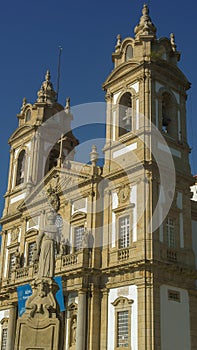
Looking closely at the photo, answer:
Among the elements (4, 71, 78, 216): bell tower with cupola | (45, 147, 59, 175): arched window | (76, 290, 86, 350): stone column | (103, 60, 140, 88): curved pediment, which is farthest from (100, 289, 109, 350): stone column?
(45, 147, 59, 175): arched window

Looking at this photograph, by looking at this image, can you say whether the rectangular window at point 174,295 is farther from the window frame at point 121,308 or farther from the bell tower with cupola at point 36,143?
the bell tower with cupola at point 36,143

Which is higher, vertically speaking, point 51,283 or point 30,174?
point 30,174

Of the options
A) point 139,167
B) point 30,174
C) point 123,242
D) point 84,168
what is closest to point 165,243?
point 123,242

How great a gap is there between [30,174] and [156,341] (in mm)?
16297

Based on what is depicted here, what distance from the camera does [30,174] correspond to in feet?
116

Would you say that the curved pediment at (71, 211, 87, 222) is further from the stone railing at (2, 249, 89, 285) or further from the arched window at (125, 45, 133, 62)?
the arched window at (125, 45, 133, 62)

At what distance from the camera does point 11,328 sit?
1182 inches

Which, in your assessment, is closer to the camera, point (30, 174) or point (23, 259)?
point (23, 259)

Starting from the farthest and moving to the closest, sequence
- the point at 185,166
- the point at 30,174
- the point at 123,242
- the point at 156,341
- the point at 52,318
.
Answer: the point at 30,174, the point at 185,166, the point at 123,242, the point at 156,341, the point at 52,318

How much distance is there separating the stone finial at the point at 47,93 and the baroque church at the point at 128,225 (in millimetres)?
7588

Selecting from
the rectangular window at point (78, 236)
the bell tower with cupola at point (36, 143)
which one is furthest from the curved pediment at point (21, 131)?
the rectangular window at point (78, 236)

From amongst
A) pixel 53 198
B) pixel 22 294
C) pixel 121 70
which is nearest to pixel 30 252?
pixel 22 294

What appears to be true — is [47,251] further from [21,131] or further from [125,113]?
[21,131]

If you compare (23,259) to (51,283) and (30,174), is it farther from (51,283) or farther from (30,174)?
(51,283)
